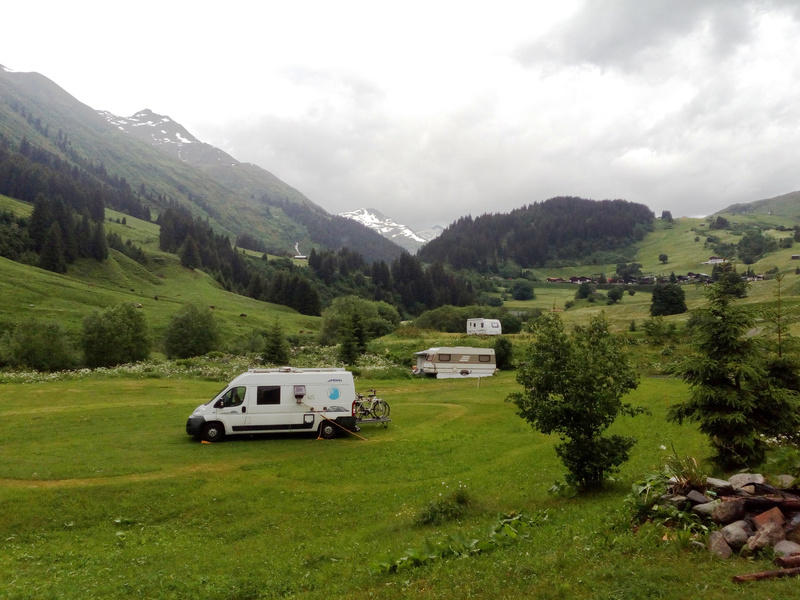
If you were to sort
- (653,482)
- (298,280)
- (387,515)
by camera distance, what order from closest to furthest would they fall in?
1. (653,482)
2. (387,515)
3. (298,280)

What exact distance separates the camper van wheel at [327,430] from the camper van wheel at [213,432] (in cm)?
440

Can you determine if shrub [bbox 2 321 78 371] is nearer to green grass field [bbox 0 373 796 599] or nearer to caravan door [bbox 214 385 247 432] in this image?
green grass field [bbox 0 373 796 599]

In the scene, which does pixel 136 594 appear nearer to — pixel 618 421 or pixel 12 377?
pixel 618 421

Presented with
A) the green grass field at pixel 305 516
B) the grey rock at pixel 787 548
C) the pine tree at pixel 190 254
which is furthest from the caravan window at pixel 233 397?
the pine tree at pixel 190 254

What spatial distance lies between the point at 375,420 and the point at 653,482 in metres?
16.0

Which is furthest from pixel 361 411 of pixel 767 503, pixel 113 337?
pixel 113 337

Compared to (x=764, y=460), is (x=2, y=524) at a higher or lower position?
lower

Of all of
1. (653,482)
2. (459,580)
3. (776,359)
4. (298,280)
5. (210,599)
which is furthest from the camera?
(298,280)

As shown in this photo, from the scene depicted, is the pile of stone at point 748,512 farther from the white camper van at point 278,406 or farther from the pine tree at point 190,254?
the pine tree at point 190,254

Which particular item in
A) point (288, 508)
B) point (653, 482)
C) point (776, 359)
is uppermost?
point (776, 359)

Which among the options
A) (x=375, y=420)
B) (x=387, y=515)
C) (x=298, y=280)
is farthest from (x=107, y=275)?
(x=387, y=515)

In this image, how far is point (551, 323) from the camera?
1424 centimetres

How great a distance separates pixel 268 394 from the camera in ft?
74.6

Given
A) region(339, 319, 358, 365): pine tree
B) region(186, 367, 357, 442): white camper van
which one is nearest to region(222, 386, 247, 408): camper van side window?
region(186, 367, 357, 442): white camper van
